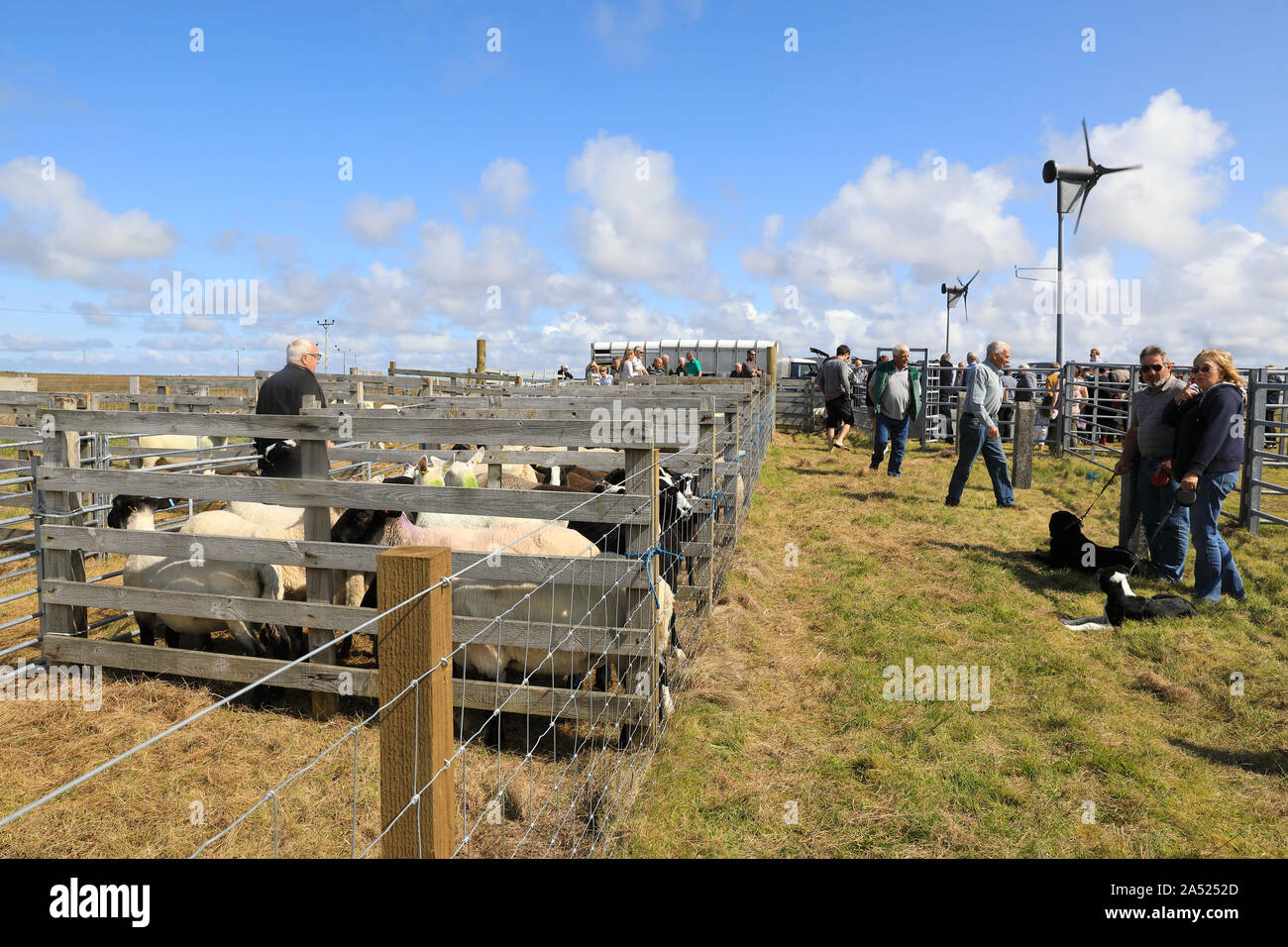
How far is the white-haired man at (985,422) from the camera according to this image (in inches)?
399

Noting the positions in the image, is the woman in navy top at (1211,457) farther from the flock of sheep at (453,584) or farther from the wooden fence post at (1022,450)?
the wooden fence post at (1022,450)

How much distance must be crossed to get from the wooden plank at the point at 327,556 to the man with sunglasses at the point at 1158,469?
5.70 meters

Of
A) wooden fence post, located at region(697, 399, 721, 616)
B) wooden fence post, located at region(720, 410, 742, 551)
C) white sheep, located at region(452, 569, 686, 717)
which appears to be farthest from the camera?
wooden fence post, located at region(720, 410, 742, 551)

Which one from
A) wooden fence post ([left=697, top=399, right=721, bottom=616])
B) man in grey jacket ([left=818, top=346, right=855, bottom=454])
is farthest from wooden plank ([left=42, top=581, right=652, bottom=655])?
man in grey jacket ([left=818, top=346, right=855, bottom=454])

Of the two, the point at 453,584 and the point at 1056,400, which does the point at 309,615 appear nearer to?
the point at 453,584

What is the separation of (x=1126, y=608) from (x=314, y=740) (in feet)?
20.5

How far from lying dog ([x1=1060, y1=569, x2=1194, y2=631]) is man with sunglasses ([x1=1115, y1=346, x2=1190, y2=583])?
0.92 m

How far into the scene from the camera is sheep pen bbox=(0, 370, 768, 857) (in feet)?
11.1

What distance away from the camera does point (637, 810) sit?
361 centimetres

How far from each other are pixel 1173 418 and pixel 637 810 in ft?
21.0

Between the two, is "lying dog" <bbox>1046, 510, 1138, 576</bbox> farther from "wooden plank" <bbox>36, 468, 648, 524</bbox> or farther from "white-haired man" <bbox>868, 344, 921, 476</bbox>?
"wooden plank" <bbox>36, 468, 648, 524</bbox>

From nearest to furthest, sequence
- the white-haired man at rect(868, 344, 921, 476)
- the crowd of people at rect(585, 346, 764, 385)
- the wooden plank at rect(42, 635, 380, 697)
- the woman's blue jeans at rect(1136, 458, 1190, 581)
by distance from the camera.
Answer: the wooden plank at rect(42, 635, 380, 697) < the woman's blue jeans at rect(1136, 458, 1190, 581) < the white-haired man at rect(868, 344, 921, 476) < the crowd of people at rect(585, 346, 764, 385)

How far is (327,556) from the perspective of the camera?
4465 millimetres
